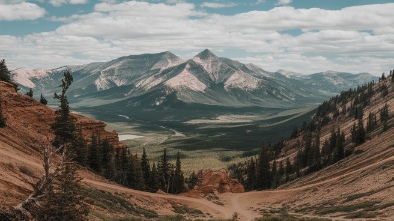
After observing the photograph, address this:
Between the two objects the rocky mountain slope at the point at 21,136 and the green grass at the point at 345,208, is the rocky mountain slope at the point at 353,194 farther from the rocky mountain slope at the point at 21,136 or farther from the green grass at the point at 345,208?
the rocky mountain slope at the point at 21,136

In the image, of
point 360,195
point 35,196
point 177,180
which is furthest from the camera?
point 177,180

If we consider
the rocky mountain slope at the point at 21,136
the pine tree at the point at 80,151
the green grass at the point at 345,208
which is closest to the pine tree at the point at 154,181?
the rocky mountain slope at the point at 21,136

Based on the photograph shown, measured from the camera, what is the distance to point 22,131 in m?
73.1

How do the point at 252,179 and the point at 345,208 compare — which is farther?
the point at 252,179

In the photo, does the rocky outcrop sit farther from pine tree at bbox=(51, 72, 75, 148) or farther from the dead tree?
the dead tree

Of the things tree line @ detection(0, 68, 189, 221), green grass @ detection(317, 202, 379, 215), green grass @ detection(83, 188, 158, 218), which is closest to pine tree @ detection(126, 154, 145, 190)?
tree line @ detection(0, 68, 189, 221)

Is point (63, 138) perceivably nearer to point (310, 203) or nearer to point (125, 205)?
point (125, 205)

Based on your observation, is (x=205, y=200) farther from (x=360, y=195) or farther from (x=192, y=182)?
(x=192, y=182)

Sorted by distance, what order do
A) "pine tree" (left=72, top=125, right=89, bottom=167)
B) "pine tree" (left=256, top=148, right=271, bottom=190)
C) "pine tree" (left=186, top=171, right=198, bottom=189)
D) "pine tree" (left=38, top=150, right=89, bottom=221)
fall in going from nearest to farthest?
"pine tree" (left=38, top=150, right=89, bottom=221), "pine tree" (left=72, top=125, right=89, bottom=167), "pine tree" (left=256, top=148, right=271, bottom=190), "pine tree" (left=186, top=171, right=198, bottom=189)

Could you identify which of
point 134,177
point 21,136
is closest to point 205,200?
point 134,177

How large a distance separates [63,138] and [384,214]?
2644 inches

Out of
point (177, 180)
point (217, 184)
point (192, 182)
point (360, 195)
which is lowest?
point (192, 182)

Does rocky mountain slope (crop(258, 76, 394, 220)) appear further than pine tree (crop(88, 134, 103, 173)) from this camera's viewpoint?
No

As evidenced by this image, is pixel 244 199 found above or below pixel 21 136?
below
